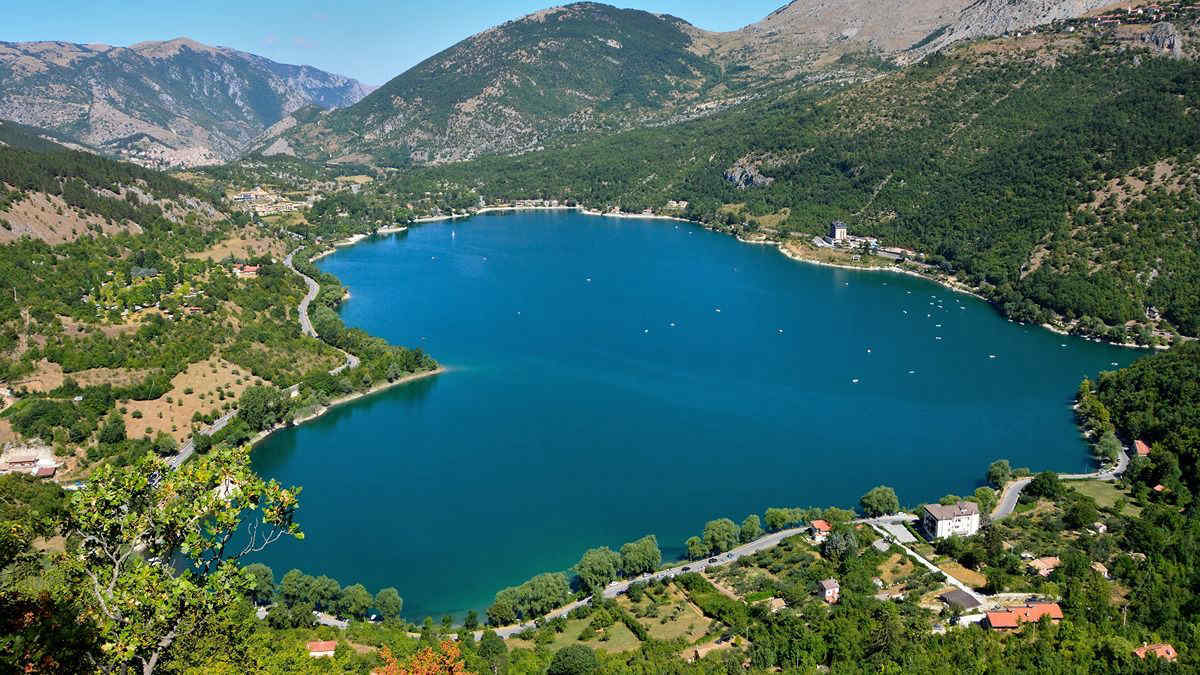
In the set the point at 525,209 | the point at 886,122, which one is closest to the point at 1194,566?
the point at 886,122

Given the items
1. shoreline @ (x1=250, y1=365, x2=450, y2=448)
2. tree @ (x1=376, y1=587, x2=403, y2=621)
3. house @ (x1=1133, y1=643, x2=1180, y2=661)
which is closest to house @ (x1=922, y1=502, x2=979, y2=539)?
house @ (x1=1133, y1=643, x2=1180, y2=661)

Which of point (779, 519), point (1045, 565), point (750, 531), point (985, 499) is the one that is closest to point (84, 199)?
point (750, 531)

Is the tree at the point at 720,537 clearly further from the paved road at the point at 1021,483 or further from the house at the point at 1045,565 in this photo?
the paved road at the point at 1021,483

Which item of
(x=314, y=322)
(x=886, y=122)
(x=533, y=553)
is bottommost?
(x=533, y=553)

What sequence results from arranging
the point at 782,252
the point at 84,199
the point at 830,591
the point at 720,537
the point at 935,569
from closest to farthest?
the point at 830,591
the point at 935,569
the point at 720,537
the point at 84,199
the point at 782,252

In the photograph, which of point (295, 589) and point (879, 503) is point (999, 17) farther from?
point (295, 589)

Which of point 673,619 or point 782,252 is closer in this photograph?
point 673,619

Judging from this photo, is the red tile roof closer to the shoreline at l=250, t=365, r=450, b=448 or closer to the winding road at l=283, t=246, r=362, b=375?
the shoreline at l=250, t=365, r=450, b=448

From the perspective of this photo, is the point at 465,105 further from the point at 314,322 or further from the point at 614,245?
the point at 314,322
